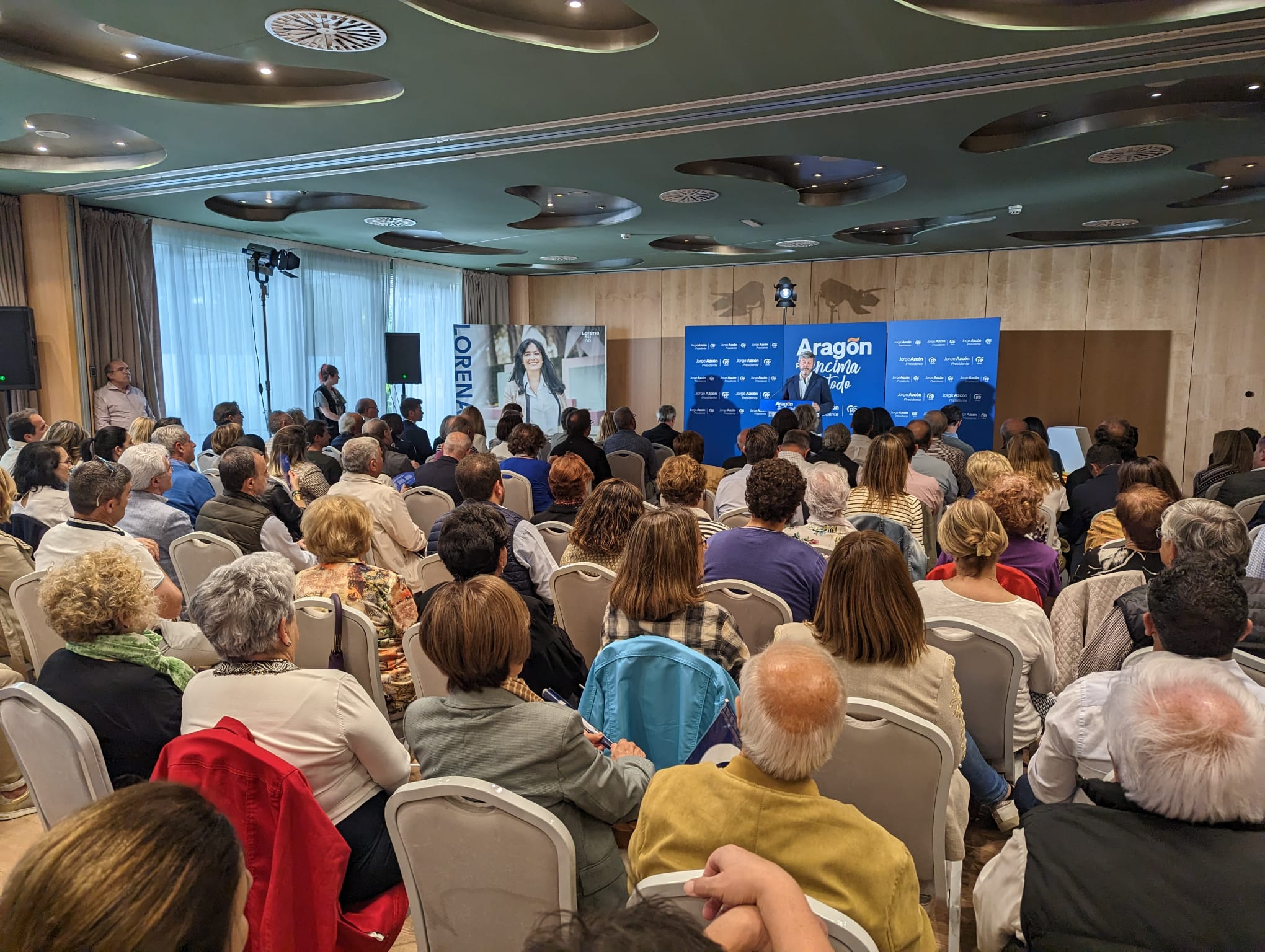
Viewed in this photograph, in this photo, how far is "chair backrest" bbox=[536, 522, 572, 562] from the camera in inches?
166

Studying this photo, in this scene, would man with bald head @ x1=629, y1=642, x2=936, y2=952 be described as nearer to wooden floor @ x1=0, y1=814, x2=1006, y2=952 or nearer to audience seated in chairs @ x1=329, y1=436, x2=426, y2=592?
wooden floor @ x1=0, y1=814, x2=1006, y2=952

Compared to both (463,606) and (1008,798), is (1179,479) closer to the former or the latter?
(1008,798)

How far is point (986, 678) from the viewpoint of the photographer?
2.56 m

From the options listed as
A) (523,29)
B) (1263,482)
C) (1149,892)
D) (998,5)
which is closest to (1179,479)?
(1263,482)

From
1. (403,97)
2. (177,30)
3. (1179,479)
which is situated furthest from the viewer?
(1179,479)

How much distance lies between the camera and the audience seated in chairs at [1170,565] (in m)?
2.56

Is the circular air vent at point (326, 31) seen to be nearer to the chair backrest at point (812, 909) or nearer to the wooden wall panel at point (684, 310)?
the chair backrest at point (812, 909)

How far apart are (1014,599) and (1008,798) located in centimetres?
74

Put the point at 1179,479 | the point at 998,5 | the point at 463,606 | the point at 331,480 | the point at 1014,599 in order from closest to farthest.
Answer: the point at 463,606 < the point at 1014,599 < the point at 998,5 < the point at 331,480 < the point at 1179,479

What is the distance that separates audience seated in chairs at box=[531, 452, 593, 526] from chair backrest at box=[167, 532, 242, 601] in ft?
4.97

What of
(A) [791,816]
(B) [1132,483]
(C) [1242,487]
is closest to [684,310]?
(C) [1242,487]

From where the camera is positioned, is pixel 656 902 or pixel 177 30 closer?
pixel 656 902

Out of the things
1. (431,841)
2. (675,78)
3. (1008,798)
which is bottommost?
(1008,798)

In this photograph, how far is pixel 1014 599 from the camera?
107 inches
